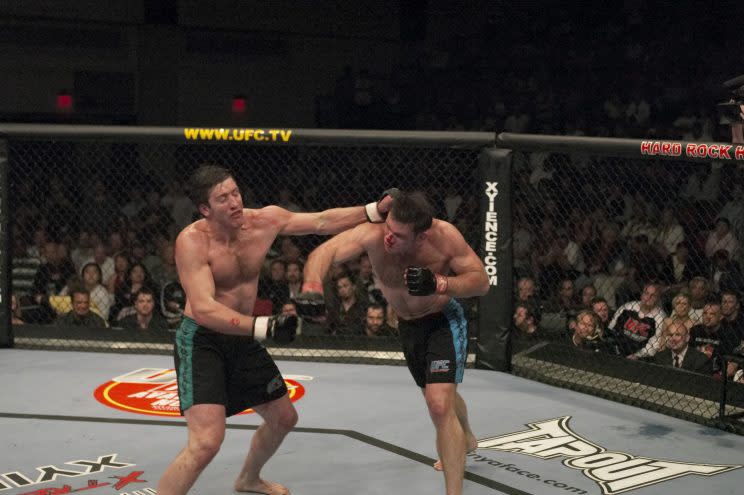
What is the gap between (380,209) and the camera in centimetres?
375

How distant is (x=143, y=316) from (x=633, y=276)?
317cm

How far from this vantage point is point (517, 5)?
13.0 meters

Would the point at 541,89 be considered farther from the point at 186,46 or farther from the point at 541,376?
the point at 541,376

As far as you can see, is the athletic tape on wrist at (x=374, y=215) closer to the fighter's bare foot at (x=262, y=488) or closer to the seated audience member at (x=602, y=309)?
the fighter's bare foot at (x=262, y=488)

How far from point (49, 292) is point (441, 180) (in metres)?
3.78

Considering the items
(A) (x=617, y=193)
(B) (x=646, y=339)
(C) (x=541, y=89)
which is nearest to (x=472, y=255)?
(B) (x=646, y=339)

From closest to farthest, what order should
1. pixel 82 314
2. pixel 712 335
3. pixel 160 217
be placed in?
pixel 712 335, pixel 82 314, pixel 160 217

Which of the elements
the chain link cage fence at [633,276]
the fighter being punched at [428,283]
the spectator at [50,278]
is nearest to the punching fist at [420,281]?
the fighter being punched at [428,283]

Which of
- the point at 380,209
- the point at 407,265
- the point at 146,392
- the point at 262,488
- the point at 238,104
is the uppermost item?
the point at 238,104

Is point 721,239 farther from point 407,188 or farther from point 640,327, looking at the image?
point 407,188

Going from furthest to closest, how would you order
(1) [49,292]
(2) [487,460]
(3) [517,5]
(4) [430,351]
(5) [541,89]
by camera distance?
1. (3) [517,5]
2. (5) [541,89]
3. (1) [49,292]
4. (2) [487,460]
5. (4) [430,351]

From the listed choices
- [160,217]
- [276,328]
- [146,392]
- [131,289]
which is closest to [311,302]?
[276,328]

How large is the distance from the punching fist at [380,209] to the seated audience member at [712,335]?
2450 millimetres

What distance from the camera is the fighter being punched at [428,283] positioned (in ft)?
11.6
